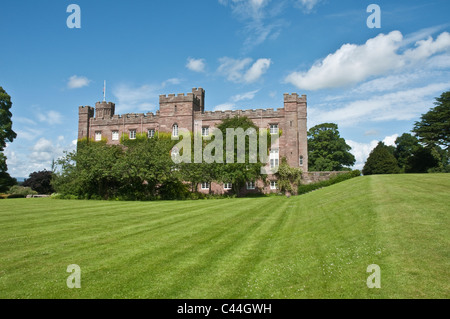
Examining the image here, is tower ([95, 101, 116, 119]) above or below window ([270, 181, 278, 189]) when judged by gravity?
above

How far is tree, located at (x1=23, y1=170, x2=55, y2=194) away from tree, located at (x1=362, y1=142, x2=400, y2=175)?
1792 inches

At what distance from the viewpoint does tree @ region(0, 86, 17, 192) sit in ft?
122

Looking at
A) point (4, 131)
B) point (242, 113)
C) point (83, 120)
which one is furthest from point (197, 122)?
point (4, 131)

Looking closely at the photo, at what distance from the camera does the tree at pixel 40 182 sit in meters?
47.5

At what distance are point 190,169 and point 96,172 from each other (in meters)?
10.0

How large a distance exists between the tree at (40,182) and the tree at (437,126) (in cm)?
5102

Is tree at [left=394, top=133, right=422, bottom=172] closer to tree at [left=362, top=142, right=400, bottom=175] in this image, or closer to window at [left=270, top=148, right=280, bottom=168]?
tree at [left=362, top=142, right=400, bottom=175]

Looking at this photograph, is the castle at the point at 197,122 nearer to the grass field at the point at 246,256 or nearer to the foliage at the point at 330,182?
the foliage at the point at 330,182

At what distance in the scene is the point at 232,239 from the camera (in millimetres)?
10273

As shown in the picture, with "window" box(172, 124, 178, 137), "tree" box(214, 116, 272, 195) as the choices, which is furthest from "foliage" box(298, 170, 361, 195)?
"window" box(172, 124, 178, 137)

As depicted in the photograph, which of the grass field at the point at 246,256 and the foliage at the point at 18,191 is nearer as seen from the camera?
the grass field at the point at 246,256

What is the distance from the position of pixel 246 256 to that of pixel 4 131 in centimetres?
4004

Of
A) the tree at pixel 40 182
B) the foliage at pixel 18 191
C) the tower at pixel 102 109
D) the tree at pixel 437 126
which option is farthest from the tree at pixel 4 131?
the tree at pixel 437 126
